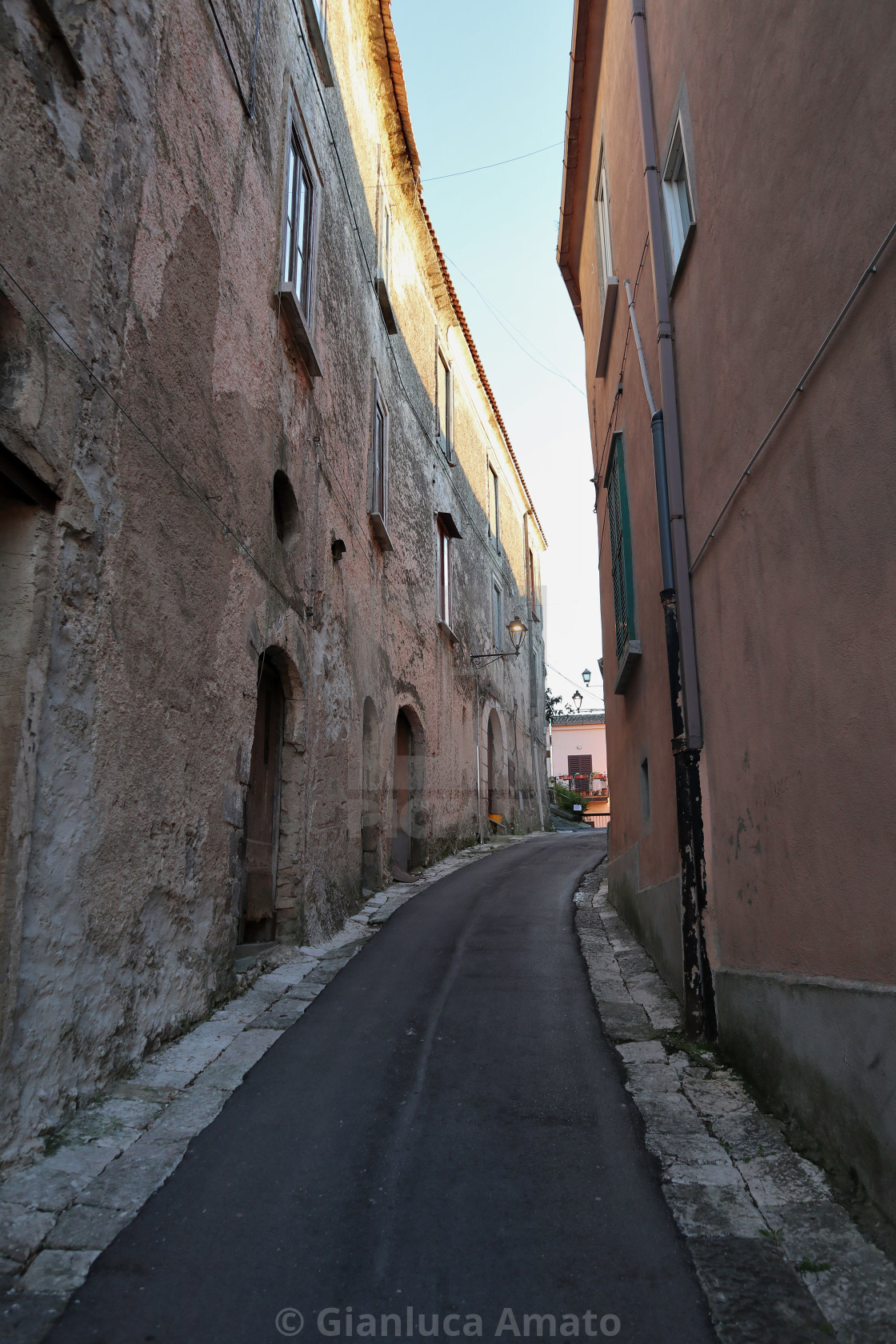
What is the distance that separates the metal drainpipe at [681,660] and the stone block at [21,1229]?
3.07m

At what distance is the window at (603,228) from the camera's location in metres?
8.61

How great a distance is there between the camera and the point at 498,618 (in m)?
19.9

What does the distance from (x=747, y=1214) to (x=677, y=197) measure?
5.76 m

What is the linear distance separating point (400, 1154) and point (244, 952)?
9.24ft

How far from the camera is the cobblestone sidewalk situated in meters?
2.47

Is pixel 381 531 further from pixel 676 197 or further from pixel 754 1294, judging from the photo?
pixel 754 1294

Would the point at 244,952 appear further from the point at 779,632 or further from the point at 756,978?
the point at 779,632

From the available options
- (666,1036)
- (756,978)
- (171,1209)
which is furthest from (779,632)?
(171,1209)

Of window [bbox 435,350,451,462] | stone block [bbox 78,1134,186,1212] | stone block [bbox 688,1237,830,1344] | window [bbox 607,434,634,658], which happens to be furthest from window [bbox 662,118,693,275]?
window [bbox 435,350,451,462]

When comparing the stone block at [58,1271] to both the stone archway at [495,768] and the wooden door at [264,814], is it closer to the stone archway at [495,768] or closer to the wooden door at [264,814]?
the wooden door at [264,814]

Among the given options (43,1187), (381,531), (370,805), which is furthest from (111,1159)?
(381,531)

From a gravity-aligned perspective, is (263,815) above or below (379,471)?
below

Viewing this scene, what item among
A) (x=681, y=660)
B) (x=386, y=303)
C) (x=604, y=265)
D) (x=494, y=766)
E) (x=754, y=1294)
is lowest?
(x=754, y=1294)

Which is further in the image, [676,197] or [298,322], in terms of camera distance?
[298,322]
